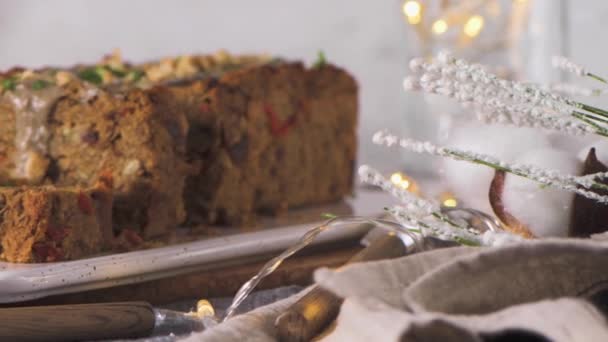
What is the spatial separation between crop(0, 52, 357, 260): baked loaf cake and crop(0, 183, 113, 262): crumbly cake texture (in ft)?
1.00

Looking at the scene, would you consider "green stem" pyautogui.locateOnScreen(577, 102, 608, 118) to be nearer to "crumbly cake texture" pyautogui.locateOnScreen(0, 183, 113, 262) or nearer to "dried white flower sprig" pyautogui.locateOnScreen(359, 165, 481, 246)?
"dried white flower sprig" pyautogui.locateOnScreen(359, 165, 481, 246)

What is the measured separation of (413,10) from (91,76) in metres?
1.46

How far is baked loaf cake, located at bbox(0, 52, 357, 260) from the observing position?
7.41 ft

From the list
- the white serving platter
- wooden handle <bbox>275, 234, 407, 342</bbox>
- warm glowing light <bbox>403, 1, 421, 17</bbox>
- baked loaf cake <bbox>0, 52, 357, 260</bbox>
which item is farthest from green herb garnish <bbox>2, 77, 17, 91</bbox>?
warm glowing light <bbox>403, 1, 421, 17</bbox>

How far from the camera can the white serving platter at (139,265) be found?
5.64 ft

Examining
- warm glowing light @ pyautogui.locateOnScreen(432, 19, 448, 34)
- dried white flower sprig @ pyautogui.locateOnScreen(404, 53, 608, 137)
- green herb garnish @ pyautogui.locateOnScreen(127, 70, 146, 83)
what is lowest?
warm glowing light @ pyautogui.locateOnScreen(432, 19, 448, 34)

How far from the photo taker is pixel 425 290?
1.10 meters

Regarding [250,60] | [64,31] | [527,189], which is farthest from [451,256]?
[64,31]

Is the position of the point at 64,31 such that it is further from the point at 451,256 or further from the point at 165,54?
the point at 451,256

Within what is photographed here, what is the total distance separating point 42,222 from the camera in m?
1.88

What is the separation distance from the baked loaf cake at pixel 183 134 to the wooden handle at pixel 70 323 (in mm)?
831

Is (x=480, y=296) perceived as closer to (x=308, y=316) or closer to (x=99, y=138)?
(x=308, y=316)

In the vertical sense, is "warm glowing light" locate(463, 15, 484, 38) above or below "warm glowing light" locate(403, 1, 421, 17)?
below

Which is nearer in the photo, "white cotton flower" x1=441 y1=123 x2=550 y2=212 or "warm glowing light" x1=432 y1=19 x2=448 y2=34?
"white cotton flower" x1=441 y1=123 x2=550 y2=212
